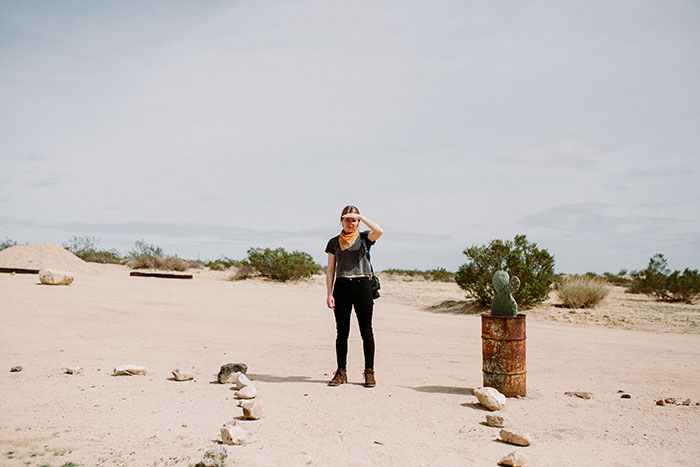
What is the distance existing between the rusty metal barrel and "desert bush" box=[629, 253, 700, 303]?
21734 mm

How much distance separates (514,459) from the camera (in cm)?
402

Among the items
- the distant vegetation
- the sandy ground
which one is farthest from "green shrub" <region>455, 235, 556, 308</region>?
the distant vegetation

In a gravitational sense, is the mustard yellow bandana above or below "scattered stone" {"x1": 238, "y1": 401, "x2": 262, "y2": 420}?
above

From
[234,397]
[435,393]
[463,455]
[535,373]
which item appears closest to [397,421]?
[463,455]

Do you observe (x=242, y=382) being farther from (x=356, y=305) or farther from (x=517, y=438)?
(x=517, y=438)

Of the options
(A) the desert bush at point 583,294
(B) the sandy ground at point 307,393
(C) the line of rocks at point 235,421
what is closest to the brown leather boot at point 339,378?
(B) the sandy ground at point 307,393

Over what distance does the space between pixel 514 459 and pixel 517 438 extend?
0.57 meters

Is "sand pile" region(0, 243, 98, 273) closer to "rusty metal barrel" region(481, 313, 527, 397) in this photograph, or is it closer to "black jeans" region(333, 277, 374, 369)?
"black jeans" region(333, 277, 374, 369)

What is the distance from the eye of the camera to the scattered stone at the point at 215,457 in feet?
12.9

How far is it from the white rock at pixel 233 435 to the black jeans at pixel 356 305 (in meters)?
2.25

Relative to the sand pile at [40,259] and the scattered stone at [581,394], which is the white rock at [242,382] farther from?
the sand pile at [40,259]

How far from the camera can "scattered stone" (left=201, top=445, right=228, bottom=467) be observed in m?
3.92

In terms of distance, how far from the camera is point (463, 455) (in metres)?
4.32

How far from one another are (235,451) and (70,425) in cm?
183
